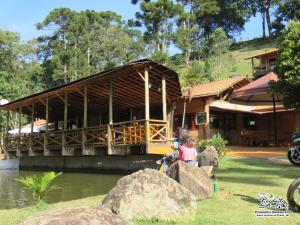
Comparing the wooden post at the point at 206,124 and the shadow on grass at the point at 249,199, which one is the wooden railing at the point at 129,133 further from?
the wooden post at the point at 206,124

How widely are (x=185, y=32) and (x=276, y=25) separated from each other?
22196 mm

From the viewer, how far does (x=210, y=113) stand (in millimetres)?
27453

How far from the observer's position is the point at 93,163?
22.0m

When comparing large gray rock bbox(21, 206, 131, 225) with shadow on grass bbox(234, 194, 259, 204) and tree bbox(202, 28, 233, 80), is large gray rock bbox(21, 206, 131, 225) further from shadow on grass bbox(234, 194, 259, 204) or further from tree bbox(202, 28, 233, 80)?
tree bbox(202, 28, 233, 80)

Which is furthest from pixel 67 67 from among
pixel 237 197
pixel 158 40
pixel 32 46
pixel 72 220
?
pixel 72 220

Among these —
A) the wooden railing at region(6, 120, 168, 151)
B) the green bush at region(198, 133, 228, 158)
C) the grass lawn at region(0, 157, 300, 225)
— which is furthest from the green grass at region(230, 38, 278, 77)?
the grass lawn at region(0, 157, 300, 225)

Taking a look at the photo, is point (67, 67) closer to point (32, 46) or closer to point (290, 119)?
point (32, 46)

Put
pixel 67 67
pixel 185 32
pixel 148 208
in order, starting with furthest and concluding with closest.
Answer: pixel 67 67 < pixel 185 32 < pixel 148 208

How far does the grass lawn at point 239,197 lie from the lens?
24.2ft

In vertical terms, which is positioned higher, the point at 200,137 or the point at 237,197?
the point at 200,137

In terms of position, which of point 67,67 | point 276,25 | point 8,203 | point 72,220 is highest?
point 276,25

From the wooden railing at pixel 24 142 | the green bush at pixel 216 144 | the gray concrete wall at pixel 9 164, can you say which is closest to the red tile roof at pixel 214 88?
the green bush at pixel 216 144

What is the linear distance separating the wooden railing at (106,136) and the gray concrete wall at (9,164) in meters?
2.19

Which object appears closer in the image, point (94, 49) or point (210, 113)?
point (210, 113)
